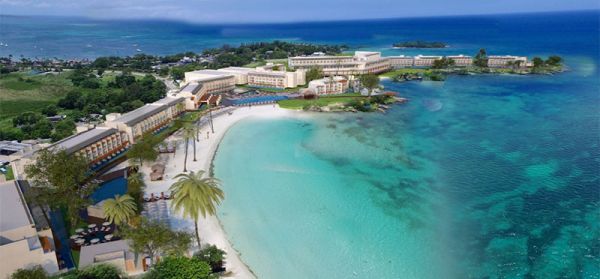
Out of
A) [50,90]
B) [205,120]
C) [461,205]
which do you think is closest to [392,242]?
[461,205]

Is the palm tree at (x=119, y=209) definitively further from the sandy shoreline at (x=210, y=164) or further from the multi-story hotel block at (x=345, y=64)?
the multi-story hotel block at (x=345, y=64)

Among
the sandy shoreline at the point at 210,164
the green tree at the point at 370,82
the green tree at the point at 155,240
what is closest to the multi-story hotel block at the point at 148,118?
the sandy shoreline at the point at 210,164

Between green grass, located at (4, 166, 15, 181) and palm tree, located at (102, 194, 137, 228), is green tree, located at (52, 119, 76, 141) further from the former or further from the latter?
palm tree, located at (102, 194, 137, 228)

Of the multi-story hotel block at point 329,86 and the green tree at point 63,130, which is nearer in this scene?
the green tree at point 63,130

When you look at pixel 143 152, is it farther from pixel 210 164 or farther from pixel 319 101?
pixel 319 101

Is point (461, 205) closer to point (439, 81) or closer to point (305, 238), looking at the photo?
point (305, 238)
